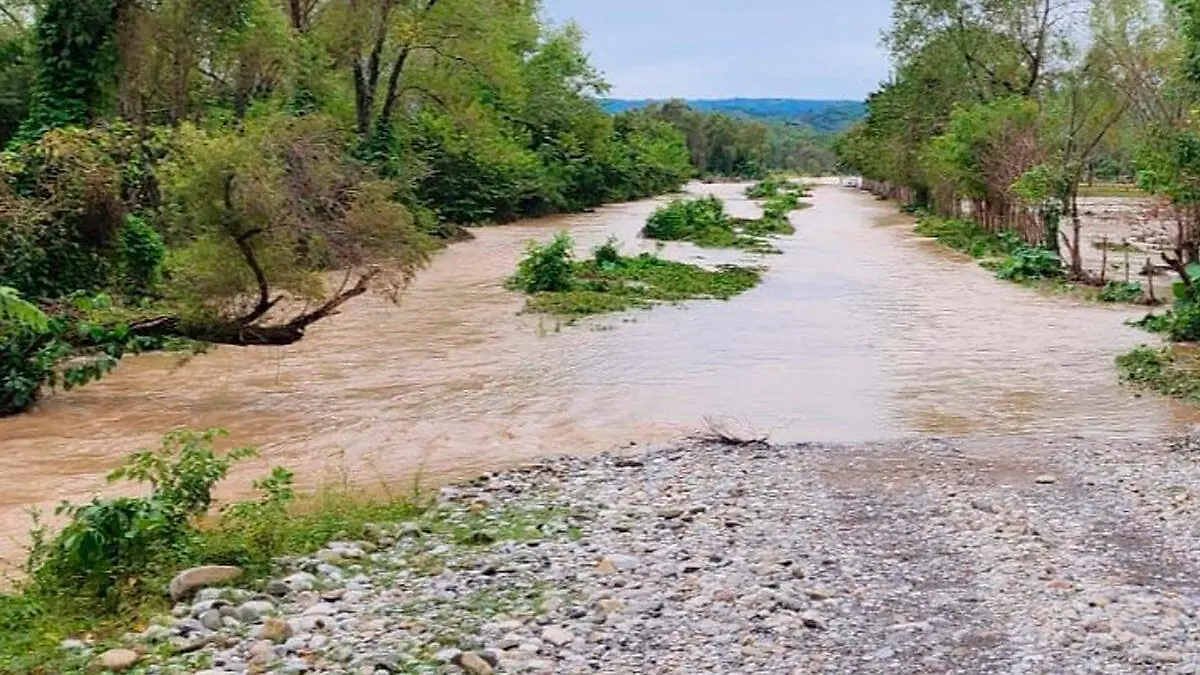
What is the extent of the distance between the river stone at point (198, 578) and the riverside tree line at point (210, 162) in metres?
1.73

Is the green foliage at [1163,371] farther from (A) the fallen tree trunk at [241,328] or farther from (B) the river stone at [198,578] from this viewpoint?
(B) the river stone at [198,578]

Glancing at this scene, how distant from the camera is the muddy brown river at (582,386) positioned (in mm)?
13023

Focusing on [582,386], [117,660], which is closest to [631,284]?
[582,386]

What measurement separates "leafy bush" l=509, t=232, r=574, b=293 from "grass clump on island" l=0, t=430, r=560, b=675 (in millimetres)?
16899

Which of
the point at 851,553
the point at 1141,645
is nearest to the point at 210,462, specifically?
the point at 851,553

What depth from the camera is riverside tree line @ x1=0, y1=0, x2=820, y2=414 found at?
46.8 ft

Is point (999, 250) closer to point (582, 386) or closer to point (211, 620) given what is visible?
point (582, 386)

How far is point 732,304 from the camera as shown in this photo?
25.1 meters

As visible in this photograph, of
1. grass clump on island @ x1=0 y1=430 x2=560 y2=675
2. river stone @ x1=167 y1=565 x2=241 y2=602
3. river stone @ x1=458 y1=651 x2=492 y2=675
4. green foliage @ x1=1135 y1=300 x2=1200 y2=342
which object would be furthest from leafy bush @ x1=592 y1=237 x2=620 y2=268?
river stone @ x1=458 y1=651 x2=492 y2=675

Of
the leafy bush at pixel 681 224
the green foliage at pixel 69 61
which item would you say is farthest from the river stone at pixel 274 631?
the leafy bush at pixel 681 224

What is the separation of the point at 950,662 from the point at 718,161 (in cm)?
12036

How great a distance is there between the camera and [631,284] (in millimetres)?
27422

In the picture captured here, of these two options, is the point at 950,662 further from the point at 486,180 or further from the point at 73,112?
the point at 486,180

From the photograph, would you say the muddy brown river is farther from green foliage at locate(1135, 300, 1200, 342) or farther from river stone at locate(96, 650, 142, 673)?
river stone at locate(96, 650, 142, 673)
